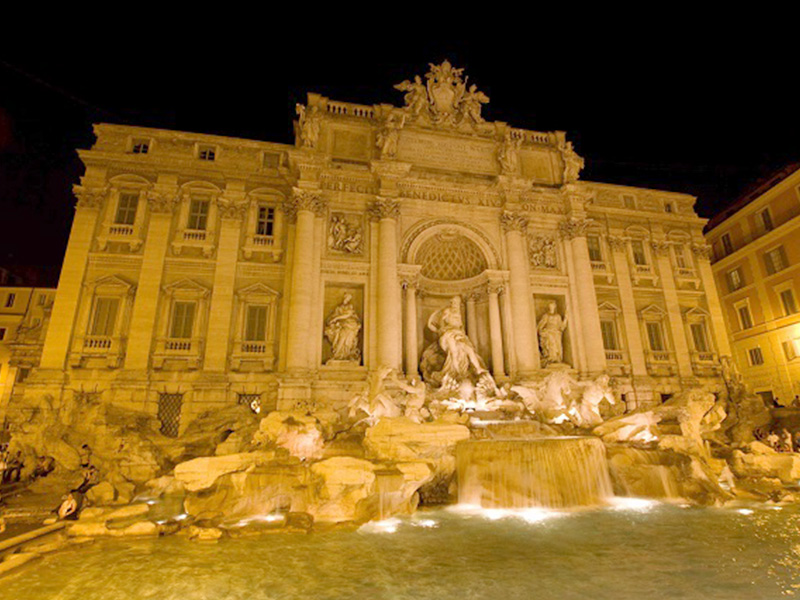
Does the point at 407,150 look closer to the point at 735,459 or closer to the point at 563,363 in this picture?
the point at 563,363

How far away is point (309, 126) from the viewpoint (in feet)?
62.3

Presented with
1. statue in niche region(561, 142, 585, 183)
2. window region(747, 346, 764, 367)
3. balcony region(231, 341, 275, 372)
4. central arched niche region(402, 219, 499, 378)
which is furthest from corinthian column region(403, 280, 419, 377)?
window region(747, 346, 764, 367)

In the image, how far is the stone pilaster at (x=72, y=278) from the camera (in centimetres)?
1584

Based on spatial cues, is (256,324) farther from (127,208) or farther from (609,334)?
(609,334)

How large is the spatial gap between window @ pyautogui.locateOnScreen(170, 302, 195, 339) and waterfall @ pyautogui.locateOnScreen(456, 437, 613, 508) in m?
12.2

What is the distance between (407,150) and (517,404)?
12.2m

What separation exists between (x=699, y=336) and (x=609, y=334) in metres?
5.29

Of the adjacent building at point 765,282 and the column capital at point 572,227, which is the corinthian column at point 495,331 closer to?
the column capital at point 572,227

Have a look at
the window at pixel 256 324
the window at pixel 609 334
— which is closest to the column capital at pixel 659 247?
the window at pixel 609 334

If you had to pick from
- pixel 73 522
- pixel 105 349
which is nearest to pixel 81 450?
pixel 105 349

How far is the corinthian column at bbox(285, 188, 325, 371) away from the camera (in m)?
16.4

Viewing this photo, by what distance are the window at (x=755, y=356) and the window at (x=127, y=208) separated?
110 feet

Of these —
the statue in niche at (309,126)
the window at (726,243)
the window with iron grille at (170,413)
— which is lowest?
the window with iron grille at (170,413)

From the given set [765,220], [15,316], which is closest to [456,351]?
[765,220]
